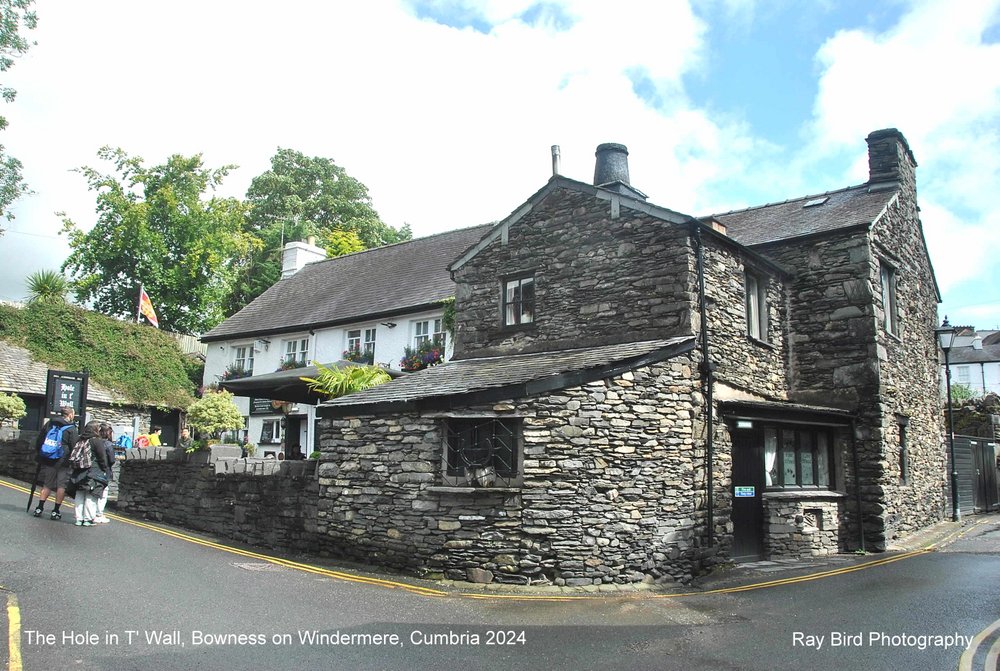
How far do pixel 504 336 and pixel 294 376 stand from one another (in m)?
4.43

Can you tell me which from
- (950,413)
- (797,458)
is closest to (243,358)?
(797,458)

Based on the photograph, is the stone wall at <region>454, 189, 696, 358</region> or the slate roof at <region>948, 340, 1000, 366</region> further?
the slate roof at <region>948, 340, 1000, 366</region>

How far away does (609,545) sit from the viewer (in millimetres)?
11086

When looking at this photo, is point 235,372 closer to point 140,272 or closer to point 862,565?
point 140,272

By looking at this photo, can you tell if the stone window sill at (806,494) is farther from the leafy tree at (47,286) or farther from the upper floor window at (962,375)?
the upper floor window at (962,375)

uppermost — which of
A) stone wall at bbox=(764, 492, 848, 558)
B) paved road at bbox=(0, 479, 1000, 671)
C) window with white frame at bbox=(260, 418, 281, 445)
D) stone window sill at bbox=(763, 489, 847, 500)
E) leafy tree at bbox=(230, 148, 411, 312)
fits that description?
leafy tree at bbox=(230, 148, 411, 312)

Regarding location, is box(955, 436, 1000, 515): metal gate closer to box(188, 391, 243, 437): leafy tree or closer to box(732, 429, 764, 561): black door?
box(732, 429, 764, 561): black door

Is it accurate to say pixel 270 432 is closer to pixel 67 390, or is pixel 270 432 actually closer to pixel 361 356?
pixel 361 356

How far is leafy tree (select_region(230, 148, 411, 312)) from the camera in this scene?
44156 millimetres

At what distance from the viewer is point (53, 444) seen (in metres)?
13.8

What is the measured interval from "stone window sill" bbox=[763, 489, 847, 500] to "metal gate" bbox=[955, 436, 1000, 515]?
837 cm

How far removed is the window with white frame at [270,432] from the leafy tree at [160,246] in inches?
570

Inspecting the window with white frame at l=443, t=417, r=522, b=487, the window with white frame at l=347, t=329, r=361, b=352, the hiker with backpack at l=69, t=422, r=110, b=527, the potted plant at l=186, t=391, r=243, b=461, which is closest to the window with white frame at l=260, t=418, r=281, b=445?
the window with white frame at l=347, t=329, r=361, b=352

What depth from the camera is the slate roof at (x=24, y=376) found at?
26562 mm
